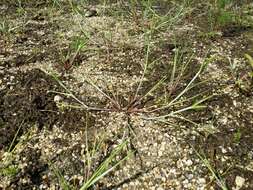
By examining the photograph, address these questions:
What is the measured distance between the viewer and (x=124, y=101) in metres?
2.09

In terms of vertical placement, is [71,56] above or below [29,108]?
above

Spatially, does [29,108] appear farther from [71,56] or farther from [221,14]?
[221,14]

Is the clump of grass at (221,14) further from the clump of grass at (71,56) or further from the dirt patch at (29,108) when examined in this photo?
the dirt patch at (29,108)

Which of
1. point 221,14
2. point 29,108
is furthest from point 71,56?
point 221,14

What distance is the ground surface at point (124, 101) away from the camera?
168 centimetres

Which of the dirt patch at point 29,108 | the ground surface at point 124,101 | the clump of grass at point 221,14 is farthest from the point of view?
the clump of grass at point 221,14

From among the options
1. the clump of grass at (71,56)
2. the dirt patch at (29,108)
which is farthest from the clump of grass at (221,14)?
the dirt patch at (29,108)

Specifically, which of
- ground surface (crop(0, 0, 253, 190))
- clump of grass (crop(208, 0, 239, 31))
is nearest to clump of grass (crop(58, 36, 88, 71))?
ground surface (crop(0, 0, 253, 190))

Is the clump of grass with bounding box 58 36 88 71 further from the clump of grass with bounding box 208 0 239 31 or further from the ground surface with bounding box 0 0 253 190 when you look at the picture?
the clump of grass with bounding box 208 0 239 31

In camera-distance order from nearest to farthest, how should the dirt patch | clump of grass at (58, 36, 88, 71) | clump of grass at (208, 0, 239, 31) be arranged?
the dirt patch, clump of grass at (58, 36, 88, 71), clump of grass at (208, 0, 239, 31)

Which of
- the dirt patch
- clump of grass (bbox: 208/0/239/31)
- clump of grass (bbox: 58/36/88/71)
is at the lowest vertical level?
the dirt patch

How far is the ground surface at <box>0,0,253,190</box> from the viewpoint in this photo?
1.68 m

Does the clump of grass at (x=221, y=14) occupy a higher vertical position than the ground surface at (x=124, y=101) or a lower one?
higher

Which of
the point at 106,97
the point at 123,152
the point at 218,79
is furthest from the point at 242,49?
the point at 123,152
